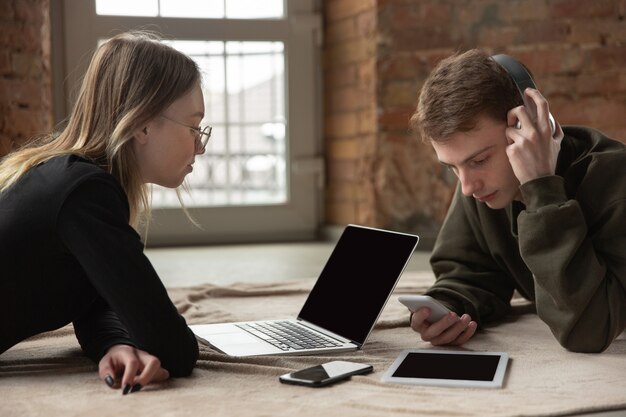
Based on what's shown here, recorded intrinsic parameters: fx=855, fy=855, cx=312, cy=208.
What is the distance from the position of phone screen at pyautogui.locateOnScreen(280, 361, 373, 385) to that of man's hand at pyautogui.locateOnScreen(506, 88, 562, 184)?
495mm

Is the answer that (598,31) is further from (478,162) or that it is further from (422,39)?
(478,162)

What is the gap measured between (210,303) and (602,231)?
1272mm

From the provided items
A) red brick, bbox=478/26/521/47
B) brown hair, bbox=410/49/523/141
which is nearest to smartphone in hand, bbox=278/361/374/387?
brown hair, bbox=410/49/523/141

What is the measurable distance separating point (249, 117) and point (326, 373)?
309 cm

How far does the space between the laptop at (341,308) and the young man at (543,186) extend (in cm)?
11

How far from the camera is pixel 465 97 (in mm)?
1740

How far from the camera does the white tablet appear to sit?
1.53m

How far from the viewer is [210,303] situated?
259 centimetres

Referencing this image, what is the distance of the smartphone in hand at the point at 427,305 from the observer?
1.77 metres

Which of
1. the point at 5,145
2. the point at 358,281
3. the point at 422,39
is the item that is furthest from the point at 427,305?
the point at 422,39

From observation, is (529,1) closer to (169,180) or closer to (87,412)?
(169,180)

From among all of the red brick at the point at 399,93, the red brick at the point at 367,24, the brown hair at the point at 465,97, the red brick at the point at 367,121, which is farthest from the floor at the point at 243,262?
the brown hair at the point at 465,97

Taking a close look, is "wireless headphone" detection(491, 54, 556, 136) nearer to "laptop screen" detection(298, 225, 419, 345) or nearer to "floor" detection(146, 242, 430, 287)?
"laptop screen" detection(298, 225, 419, 345)

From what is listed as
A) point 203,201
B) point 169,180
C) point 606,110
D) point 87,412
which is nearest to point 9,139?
point 203,201
